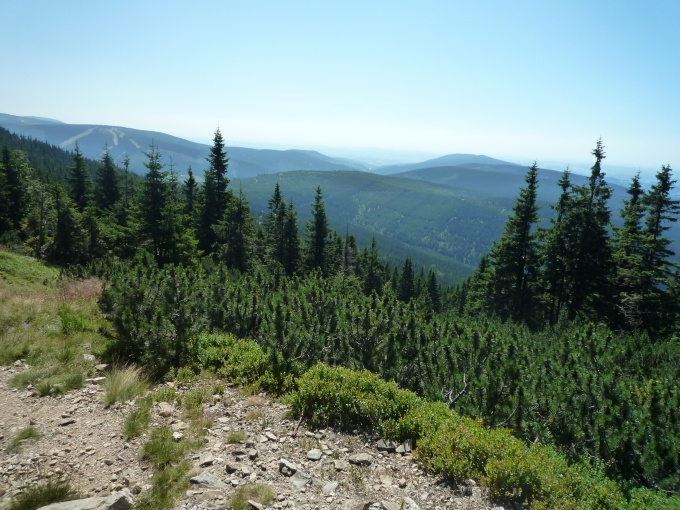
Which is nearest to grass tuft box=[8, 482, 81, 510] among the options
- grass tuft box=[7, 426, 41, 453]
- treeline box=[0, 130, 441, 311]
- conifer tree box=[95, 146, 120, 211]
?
grass tuft box=[7, 426, 41, 453]

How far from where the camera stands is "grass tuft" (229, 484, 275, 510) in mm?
4117

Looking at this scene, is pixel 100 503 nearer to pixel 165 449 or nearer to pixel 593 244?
pixel 165 449

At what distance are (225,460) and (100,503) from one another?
4.77 ft

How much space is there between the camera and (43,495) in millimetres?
4008

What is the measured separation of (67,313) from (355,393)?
309 inches

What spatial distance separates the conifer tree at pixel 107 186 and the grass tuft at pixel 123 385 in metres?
44.1

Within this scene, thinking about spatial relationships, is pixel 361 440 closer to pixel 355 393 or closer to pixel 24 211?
pixel 355 393

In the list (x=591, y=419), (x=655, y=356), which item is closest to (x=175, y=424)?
(x=591, y=419)

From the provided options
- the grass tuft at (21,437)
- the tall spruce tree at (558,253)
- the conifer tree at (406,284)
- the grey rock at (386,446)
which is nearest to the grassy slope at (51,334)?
the grass tuft at (21,437)

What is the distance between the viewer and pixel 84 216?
27.7m

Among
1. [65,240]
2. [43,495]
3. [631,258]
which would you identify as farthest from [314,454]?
[65,240]

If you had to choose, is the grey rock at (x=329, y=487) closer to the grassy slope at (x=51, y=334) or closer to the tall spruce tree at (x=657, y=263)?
the grassy slope at (x=51, y=334)

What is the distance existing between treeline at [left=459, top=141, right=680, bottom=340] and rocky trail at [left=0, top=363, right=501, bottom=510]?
18.1m

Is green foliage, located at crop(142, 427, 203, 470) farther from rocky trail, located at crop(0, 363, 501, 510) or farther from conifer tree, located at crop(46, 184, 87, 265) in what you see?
conifer tree, located at crop(46, 184, 87, 265)
